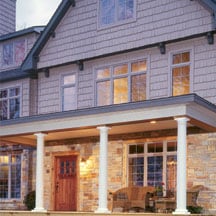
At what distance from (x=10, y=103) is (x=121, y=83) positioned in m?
5.27

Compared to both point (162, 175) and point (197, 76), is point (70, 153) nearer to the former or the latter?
point (162, 175)

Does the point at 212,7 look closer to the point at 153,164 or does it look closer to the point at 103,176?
the point at 153,164

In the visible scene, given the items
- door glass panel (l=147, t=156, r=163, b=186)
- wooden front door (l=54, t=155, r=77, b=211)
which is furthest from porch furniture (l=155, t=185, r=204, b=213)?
wooden front door (l=54, t=155, r=77, b=211)

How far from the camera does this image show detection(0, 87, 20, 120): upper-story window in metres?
19.5

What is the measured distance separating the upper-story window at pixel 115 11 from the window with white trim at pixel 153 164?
13.7 feet

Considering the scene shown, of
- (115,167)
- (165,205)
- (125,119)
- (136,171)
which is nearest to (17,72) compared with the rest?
(115,167)

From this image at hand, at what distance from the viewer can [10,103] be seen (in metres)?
19.7

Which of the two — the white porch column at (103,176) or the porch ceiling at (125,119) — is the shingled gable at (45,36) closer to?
the porch ceiling at (125,119)

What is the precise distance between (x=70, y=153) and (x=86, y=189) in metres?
1.43

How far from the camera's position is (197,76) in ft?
48.9

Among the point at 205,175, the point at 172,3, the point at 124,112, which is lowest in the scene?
the point at 205,175

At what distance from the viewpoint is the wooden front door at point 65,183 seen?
17500 millimetres

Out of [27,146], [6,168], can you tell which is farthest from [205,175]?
[6,168]

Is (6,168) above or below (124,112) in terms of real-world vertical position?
below
